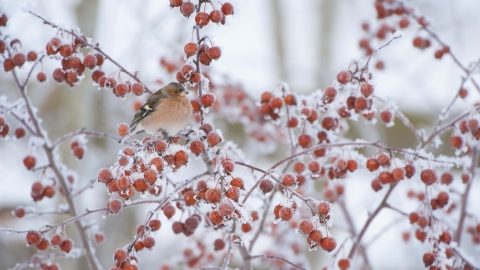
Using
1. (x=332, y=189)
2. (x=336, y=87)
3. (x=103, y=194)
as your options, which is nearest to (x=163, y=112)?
(x=336, y=87)

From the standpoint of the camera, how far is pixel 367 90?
4.28 ft

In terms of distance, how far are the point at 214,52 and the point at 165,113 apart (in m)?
0.40

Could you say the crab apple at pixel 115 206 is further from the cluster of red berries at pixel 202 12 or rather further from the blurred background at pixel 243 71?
the blurred background at pixel 243 71

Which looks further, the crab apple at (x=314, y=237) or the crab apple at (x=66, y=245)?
the crab apple at (x=66, y=245)

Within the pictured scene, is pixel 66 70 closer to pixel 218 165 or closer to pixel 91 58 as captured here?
pixel 91 58

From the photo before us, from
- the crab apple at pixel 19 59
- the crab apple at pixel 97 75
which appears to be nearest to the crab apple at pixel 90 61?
the crab apple at pixel 97 75

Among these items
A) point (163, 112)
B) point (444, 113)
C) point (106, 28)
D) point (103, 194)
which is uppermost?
point (106, 28)

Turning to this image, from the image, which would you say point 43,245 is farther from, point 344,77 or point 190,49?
point 344,77

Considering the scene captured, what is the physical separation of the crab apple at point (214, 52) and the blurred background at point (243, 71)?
0.89 meters

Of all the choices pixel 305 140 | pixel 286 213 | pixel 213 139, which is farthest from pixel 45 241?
pixel 305 140

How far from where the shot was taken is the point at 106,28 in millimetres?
3400

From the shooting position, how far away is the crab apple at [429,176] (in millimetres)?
1284

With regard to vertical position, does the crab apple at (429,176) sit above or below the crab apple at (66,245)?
below

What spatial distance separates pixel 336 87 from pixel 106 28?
2.43 metres
